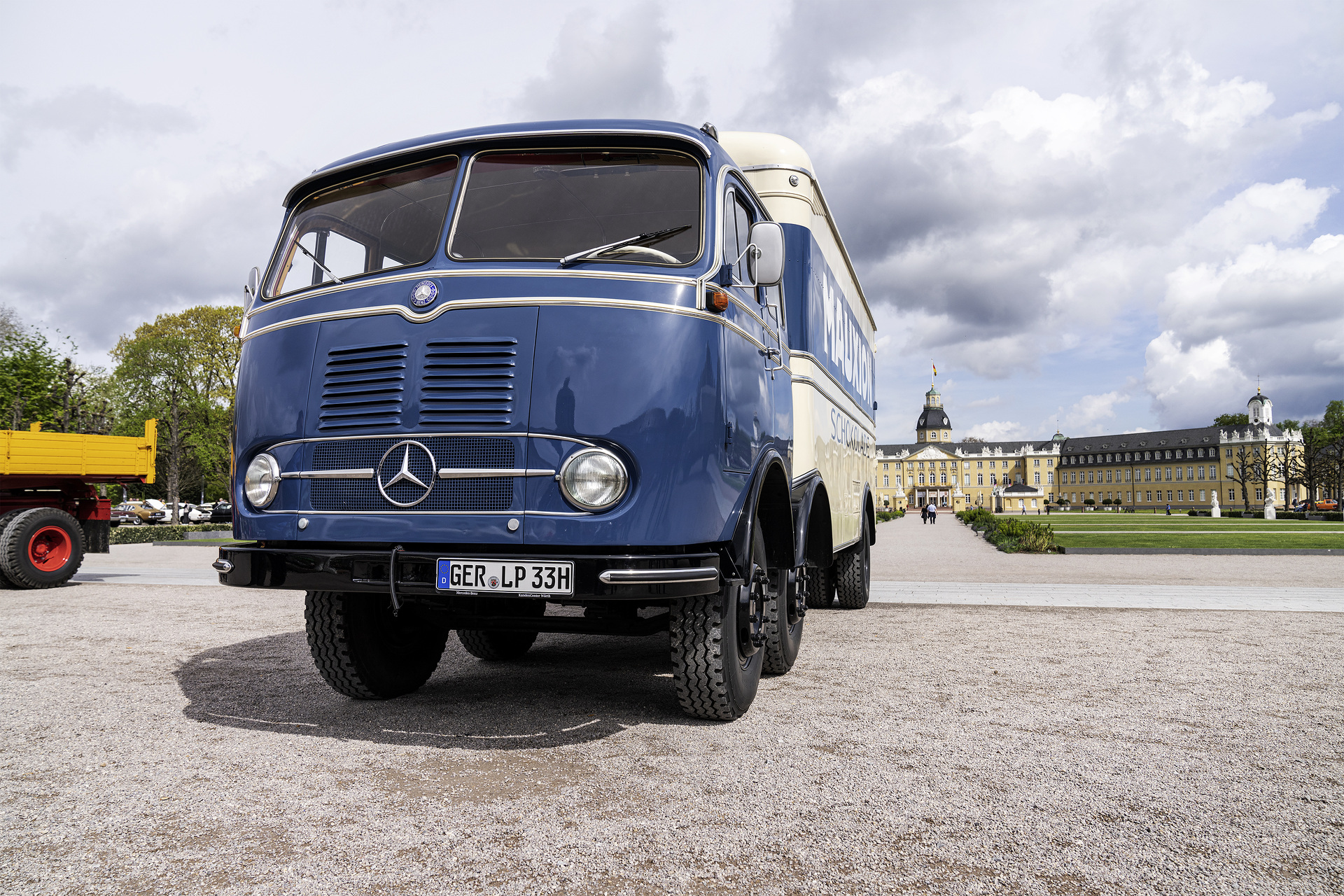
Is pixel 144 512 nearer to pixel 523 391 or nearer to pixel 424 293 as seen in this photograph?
pixel 424 293

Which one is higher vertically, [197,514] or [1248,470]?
[1248,470]

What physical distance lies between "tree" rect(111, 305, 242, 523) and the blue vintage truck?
4145 cm

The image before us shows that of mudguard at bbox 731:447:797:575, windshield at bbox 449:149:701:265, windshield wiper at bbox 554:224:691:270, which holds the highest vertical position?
windshield at bbox 449:149:701:265

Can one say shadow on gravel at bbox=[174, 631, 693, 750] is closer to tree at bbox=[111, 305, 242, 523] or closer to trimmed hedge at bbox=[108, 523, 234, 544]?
trimmed hedge at bbox=[108, 523, 234, 544]

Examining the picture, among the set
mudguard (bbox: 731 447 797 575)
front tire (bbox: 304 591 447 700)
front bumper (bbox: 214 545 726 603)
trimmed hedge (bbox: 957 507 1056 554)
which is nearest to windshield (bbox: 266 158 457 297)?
front bumper (bbox: 214 545 726 603)

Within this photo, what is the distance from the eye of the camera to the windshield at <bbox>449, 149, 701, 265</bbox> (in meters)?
4.08

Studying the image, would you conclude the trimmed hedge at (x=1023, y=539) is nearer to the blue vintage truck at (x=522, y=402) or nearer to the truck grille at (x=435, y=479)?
the blue vintage truck at (x=522, y=402)

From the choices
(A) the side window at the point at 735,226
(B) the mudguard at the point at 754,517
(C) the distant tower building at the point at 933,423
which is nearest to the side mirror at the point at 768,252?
(A) the side window at the point at 735,226

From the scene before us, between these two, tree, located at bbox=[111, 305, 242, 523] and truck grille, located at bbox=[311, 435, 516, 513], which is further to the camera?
tree, located at bbox=[111, 305, 242, 523]

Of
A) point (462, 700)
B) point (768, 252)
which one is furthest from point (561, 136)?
point (462, 700)

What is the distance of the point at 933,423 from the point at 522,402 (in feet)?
538

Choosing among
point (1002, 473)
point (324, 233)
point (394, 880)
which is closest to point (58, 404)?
point (324, 233)

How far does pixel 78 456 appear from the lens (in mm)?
12070

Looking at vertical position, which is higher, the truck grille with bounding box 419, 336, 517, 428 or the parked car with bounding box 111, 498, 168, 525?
the truck grille with bounding box 419, 336, 517, 428
